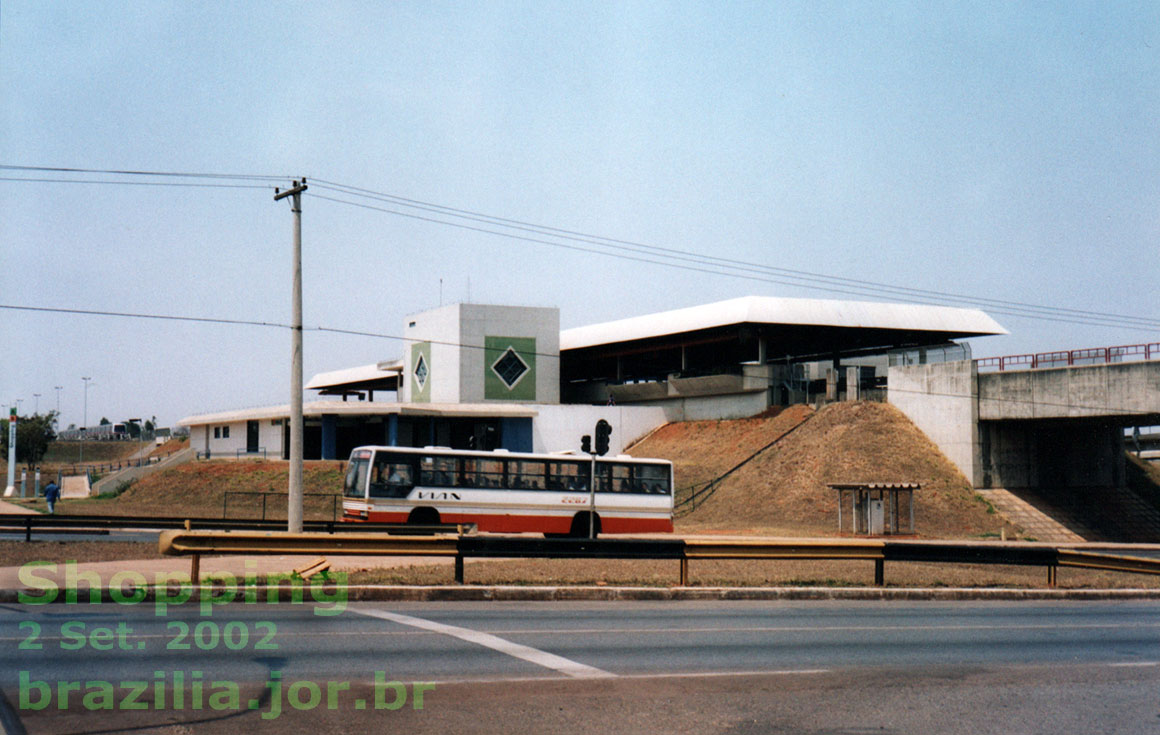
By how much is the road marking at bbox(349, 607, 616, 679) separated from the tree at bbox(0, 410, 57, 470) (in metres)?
94.3

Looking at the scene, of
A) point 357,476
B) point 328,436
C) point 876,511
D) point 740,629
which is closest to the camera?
point 740,629

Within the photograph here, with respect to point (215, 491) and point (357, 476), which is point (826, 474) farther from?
point (215, 491)

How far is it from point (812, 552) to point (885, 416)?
105 feet

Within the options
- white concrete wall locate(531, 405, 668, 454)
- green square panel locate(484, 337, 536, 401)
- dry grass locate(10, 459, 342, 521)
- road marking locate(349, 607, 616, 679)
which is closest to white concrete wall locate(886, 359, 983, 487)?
white concrete wall locate(531, 405, 668, 454)

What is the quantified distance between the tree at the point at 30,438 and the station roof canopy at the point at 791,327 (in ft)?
194

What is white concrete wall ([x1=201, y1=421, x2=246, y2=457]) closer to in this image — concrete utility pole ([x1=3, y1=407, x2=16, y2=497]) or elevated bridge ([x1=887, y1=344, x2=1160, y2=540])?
concrete utility pole ([x1=3, y1=407, x2=16, y2=497])

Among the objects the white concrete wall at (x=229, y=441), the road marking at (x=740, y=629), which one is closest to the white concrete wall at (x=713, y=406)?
the white concrete wall at (x=229, y=441)

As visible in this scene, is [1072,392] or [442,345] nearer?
[1072,392]

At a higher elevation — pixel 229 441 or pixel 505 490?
pixel 229 441

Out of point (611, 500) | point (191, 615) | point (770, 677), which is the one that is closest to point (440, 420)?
point (611, 500)

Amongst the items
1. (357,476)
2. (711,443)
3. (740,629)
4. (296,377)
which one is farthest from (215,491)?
(740,629)

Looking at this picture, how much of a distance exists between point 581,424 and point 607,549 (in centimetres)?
4180

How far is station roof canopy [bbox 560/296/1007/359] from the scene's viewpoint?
5622cm

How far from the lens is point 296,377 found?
2341cm
